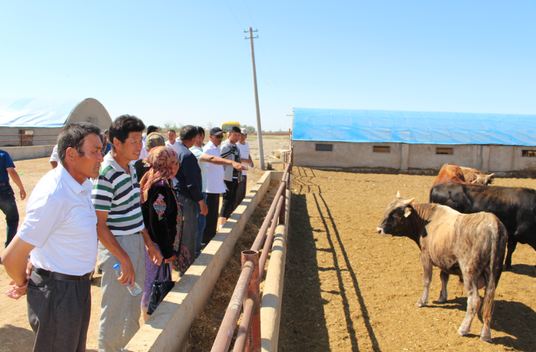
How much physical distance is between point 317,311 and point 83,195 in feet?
10.0

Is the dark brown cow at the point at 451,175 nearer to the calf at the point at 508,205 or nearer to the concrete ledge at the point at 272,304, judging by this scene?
the calf at the point at 508,205

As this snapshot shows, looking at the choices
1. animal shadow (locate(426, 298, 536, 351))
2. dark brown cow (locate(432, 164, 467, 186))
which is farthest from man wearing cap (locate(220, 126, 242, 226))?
dark brown cow (locate(432, 164, 467, 186))

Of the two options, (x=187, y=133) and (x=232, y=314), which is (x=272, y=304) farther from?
(x=187, y=133)

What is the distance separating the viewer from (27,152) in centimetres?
1648

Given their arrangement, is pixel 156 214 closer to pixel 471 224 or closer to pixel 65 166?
pixel 65 166

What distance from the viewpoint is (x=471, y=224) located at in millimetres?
3725

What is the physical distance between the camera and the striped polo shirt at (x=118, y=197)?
207 centimetres

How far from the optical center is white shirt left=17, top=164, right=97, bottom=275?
1518 mm

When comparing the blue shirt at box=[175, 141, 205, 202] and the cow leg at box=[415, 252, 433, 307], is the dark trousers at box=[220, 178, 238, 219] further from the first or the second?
the cow leg at box=[415, 252, 433, 307]

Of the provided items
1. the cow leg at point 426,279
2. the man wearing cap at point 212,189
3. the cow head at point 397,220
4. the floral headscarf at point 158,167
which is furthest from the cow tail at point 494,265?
the floral headscarf at point 158,167

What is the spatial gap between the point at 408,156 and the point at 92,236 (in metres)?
18.1

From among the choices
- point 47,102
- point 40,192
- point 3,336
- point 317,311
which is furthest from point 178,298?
point 47,102

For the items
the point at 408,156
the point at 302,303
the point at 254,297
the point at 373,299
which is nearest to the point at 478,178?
the point at 373,299

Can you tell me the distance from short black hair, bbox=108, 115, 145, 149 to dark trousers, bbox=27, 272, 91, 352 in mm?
943
